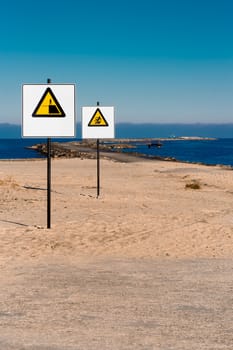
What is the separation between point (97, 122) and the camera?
17125mm

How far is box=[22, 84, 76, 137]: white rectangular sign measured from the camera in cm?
1082

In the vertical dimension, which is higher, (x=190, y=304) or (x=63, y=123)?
(x=63, y=123)

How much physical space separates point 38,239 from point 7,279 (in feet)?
9.65

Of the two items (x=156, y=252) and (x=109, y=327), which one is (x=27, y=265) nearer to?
(x=156, y=252)

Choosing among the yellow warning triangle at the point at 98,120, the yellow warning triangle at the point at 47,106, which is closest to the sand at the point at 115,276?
the yellow warning triangle at the point at 47,106

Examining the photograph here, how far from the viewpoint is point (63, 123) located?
10961mm

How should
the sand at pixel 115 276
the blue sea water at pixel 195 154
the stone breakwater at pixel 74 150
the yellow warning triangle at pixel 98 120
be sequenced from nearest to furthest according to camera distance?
1. the sand at pixel 115 276
2. the yellow warning triangle at pixel 98 120
3. the stone breakwater at pixel 74 150
4. the blue sea water at pixel 195 154

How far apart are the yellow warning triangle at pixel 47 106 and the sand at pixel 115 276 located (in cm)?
258

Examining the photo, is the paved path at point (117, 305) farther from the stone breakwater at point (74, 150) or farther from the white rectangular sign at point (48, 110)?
the stone breakwater at point (74, 150)

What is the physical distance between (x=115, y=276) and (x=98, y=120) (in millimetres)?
9838

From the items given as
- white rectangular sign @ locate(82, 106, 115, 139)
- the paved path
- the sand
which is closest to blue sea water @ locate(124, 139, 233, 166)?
white rectangular sign @ locate(82, 106, 115, 139)

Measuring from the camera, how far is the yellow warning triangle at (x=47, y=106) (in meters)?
10.8

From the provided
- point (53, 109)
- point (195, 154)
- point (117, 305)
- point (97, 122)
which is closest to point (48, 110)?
point (53, 109)

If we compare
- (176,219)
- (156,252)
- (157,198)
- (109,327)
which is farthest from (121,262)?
(157,198)
